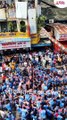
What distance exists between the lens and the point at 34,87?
33.0 meters


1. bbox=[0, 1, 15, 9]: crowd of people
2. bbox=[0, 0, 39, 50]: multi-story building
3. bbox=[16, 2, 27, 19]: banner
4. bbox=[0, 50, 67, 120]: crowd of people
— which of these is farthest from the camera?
bbox=[0, 1, 15, 9]: crowd of people

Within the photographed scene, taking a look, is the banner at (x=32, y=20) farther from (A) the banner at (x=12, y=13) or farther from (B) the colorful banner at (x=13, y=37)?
(A) the banner at (x=12, y=13)

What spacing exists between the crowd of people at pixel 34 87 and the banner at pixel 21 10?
3.75 meters

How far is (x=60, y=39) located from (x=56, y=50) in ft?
5.44

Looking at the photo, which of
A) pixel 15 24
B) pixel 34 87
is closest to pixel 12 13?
pixel 15 24

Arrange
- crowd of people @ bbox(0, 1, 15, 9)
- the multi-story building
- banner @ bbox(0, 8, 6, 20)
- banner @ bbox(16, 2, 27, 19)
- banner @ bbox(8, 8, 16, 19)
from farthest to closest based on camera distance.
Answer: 1. crowd of people @ bbox(0, 1, 15, 9)
2. banner @ bbox(0, 8, 6, 20)
3. banner @ bbox(8, 8, 16, 19)
4. the multi-story building
5. banner @ bbox(16, 2, 27, 19)

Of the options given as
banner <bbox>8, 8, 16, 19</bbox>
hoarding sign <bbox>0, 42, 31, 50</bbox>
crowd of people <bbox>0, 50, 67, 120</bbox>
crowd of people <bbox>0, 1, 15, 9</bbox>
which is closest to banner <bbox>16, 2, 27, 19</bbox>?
banner <bbox>8, 8, 16, 19</bbox>

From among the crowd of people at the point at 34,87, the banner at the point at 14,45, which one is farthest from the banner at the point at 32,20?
the crowd of people at the point at 34,87

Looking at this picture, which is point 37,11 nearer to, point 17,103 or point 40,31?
point 40,31

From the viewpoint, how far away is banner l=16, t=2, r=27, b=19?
41.8m

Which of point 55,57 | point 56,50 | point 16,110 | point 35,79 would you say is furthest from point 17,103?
point 56,50

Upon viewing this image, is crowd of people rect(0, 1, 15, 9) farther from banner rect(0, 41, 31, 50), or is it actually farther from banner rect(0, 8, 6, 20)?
banner rect(0, 41, 31, 50)

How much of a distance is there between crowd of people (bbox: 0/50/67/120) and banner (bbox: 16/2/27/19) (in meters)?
3.75

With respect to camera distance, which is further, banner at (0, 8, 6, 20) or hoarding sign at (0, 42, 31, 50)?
banner at (0, 8, 6, 20)
